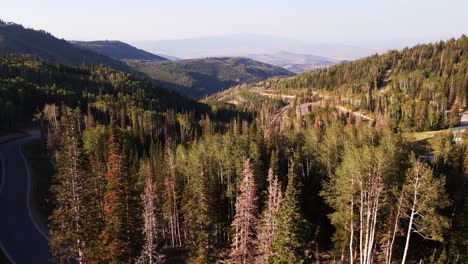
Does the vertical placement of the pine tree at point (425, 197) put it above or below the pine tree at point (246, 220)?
above

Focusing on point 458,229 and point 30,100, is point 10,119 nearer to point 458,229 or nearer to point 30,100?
point 30,100

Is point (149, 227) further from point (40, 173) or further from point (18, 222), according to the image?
point (40, 173)

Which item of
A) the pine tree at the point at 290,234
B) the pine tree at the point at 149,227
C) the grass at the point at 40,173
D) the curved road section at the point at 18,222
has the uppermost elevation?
the pine tree at the point at 290,234

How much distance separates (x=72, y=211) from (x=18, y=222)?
4392cm

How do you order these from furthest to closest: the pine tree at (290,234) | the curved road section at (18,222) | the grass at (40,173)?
the grass at (40,173) → the curved road section at (18,222) → the pine tree at (290,234)

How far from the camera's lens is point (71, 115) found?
117 feet

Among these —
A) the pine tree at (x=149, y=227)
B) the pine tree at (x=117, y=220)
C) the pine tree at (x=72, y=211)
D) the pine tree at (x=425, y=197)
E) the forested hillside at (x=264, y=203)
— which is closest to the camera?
the pine tree at (x=72, y=211)

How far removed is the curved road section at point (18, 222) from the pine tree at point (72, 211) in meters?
4.28

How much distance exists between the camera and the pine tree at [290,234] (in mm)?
31141

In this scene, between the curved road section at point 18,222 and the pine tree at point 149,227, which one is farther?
the curved road section at point 18,222

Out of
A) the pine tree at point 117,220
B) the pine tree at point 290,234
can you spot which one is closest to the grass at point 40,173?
the pine tree at point 117,220

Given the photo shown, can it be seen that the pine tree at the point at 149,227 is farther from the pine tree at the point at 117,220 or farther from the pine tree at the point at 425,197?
the pine tree at the point at 425,197

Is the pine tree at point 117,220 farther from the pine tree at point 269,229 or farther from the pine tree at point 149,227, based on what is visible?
the pine tree at point 269,229

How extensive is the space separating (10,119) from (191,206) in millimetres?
122140
